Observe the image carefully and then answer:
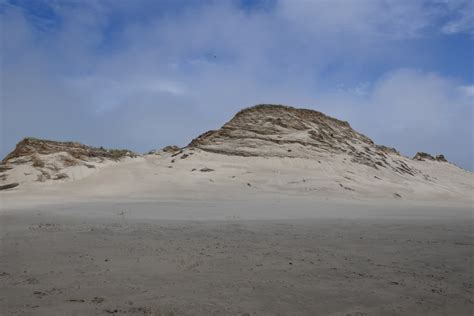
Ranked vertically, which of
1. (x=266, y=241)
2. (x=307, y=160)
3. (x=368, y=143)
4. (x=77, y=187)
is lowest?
(x=266, y=241)

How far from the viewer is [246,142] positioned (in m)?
25.0

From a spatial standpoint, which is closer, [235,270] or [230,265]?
[235,270]

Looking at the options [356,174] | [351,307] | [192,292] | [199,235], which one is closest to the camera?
[351,307]

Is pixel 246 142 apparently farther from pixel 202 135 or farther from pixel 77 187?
pixel 77 187

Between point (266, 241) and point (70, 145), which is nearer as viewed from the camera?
point (266, 241)

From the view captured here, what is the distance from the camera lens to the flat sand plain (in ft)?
11.5

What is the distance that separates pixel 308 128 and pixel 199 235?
21.0 m

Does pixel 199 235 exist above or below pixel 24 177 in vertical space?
below

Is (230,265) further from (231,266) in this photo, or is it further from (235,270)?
(235,270)

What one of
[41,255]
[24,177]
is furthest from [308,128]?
[41,255]

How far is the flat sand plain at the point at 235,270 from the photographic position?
11.5 feet

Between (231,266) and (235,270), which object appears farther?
(231,266)

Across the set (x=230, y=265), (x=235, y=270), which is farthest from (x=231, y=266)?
(x=235, y=270)

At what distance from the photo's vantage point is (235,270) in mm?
4602
